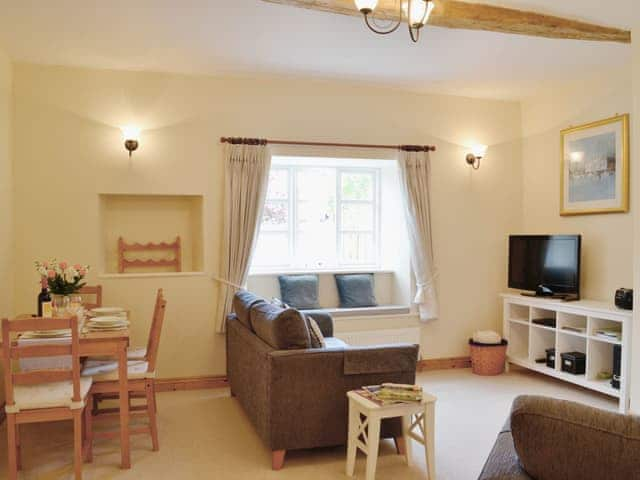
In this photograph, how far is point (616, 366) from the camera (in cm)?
443

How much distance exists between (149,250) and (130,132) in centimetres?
109

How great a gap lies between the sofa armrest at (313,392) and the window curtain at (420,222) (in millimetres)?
2285

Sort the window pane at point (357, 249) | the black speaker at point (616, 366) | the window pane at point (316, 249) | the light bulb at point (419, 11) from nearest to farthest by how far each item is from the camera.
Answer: the light bulb at point (419, 11)
the black speaker at point (616, 366)
the window pane at point (316, 249)
the window pane at point (357, 249)

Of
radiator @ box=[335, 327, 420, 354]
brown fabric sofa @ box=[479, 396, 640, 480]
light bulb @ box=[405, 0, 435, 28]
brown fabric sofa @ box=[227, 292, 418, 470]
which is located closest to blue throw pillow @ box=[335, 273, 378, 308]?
radiator @ box=[335, 327, 420, 354]

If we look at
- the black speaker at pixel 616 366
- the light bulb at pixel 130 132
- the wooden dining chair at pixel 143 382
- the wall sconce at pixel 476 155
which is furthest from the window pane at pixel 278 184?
the black speaker at pixel 616 366

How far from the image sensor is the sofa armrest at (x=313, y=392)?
3154 millimetres

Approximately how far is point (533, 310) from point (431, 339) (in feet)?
3.43

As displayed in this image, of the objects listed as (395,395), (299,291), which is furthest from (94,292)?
(395,395)

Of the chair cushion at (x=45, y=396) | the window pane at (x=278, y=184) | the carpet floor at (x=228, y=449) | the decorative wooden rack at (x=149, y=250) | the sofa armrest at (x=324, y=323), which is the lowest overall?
the carpet floor at (x=228, y=449)

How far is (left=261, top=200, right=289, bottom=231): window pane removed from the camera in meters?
5.72

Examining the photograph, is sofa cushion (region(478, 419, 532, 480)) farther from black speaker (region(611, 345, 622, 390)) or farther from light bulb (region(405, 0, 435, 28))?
black speaker (region(611, 345, 622, 390))

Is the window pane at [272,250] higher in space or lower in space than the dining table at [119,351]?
higher

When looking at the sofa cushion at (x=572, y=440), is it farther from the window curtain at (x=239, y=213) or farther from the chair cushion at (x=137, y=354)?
the window curtain at (x=239, y=213)

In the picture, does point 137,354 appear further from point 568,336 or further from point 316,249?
point 568,336
